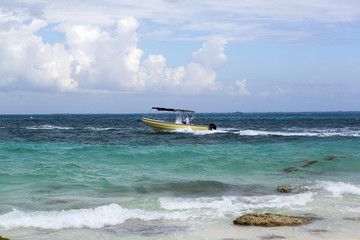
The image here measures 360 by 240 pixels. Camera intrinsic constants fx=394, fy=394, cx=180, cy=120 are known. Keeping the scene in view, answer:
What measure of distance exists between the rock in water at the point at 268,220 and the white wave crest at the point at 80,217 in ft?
4.67

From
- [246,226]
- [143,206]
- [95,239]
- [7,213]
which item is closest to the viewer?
[95,239]

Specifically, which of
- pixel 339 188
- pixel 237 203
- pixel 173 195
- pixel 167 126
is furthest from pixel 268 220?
pixel 167 126

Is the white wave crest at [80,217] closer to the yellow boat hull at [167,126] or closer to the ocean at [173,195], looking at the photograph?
the ocean at [173,195]

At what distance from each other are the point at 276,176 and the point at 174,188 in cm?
436

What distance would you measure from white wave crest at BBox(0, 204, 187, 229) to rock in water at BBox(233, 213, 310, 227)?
1.42m

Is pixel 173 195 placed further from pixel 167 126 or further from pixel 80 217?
pixel 167 126

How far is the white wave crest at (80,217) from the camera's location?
8703 millimetres

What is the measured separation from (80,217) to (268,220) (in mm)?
4225

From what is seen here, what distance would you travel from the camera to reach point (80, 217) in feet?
29.7

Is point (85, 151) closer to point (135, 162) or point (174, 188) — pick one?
point (135, 162)

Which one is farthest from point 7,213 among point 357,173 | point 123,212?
point 357,173

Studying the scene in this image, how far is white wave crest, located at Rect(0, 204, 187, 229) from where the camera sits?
28.6 feet

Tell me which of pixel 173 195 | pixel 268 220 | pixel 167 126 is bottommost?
pixel 173 195

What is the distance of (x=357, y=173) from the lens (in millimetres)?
15586
